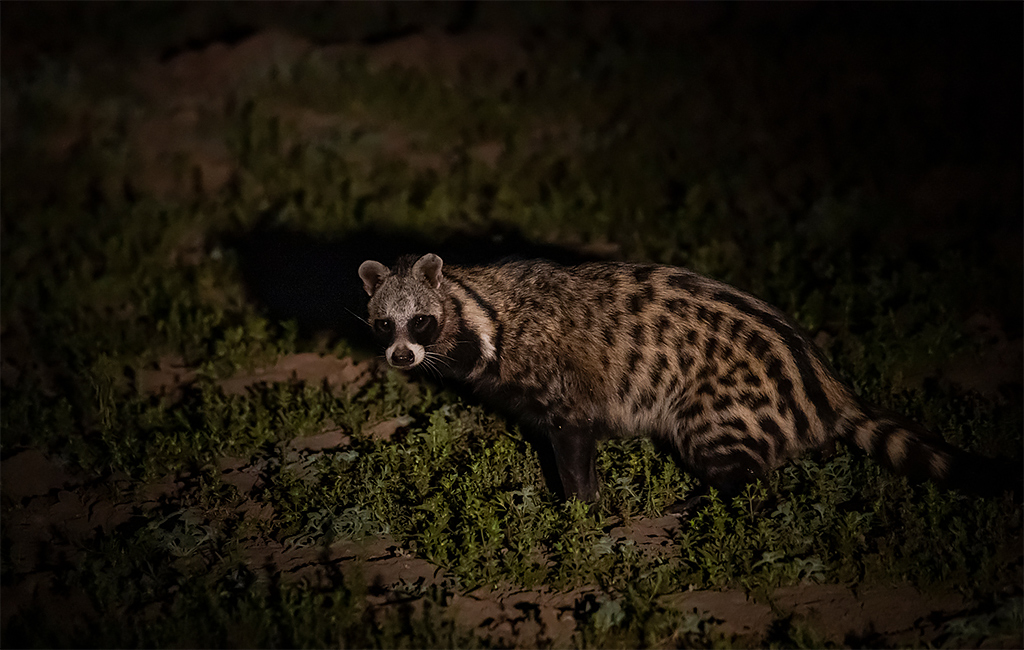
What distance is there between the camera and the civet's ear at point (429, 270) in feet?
20.5

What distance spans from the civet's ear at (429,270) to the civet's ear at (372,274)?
0.21m

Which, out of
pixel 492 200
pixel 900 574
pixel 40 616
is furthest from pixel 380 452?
pixel 492 200

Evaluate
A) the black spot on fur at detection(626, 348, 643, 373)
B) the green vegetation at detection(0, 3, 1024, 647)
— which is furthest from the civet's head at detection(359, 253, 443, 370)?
the black spot on fur at detection(626, 348, 643, 373)

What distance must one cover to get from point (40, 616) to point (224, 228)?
5.18m

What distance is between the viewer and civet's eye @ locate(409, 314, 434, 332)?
20.4ft

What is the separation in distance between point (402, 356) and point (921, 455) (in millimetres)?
3013

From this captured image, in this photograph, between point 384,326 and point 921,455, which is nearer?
point 921,455

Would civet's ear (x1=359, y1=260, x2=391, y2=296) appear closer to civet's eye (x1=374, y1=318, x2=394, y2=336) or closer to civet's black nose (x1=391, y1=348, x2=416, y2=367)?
civet's eye (x1=374, y1=318, x2=394, y2=336)

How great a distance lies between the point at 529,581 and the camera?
5496mm

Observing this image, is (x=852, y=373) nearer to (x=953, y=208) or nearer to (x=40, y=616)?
(x=953, y=208)

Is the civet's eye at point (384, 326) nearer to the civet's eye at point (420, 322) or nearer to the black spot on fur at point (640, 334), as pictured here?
the civet's eye at point (420, 322)

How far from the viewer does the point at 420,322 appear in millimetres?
6238

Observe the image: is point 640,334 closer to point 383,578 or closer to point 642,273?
point 642,273

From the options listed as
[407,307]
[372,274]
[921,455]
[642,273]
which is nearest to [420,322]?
[407,307]
